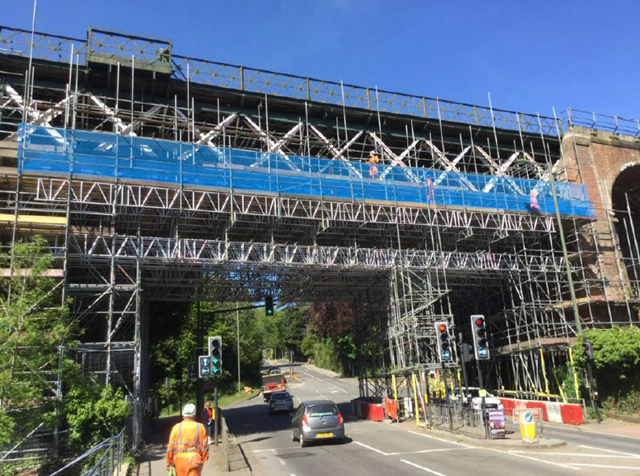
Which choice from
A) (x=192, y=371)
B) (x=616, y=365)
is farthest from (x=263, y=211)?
Answer: (x=616, y=365)

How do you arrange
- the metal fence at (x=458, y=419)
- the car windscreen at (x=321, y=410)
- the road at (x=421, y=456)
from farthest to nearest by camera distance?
1. the car windscreen at (x=321, y=410)
2. the metal fence at (x=458, y=419)
3. the road at (x=421, y=456)

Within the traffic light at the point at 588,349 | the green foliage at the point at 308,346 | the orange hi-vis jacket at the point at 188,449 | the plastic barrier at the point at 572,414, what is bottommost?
the plastic barrier at the point at 572,414

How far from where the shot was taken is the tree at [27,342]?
1360cm

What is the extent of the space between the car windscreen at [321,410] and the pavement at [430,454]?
3.65 feet

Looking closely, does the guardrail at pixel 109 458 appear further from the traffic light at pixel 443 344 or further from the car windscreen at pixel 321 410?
the traffic light at pixel 443 344

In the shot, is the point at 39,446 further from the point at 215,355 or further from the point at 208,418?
the point at 208,418

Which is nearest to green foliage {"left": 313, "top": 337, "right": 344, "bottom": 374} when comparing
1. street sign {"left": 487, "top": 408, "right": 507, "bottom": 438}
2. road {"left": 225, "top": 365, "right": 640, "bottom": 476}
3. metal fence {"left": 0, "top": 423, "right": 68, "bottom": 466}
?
road {"left": 225, "top": 365, "right": 640, "bottom": 476}

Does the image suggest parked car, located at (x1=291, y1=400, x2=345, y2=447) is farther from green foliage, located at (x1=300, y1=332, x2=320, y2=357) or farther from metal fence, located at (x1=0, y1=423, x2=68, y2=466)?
green foliage, located at (x1=300, y1=332, x2=320, y2=357)

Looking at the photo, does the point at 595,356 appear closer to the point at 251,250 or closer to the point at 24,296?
the point at 251,250

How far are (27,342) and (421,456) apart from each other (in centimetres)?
1174

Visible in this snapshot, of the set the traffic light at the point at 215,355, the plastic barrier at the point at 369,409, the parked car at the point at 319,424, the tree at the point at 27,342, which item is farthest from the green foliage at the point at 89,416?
the plastic barrier at the point at 369,409

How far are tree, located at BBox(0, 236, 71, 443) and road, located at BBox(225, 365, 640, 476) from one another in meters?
6.56

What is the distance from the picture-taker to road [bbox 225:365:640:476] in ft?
39.1

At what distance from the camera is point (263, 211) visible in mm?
25359
